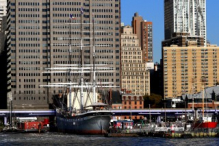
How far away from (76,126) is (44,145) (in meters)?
53.6

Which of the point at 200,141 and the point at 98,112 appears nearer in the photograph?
the point at 200,141

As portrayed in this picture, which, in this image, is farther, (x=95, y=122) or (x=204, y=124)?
(x=95, y=122)

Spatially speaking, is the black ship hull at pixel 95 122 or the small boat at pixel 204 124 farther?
the black ship hull at pixel 95 122

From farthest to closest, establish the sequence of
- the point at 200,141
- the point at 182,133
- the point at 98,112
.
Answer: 1. the point at 98,112
2. the point at 182,133
3. the point at 200,141

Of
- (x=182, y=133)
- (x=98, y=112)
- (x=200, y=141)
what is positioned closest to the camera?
(x=200, y=141)

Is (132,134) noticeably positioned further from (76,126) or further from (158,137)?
(76,126)

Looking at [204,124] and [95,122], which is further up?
[95,122]

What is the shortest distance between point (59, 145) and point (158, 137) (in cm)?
2733

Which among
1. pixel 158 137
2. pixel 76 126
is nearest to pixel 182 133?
pixel 158 137

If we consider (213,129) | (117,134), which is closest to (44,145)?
(117,134)

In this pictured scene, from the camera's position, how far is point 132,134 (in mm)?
166000

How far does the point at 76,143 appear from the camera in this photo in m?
148

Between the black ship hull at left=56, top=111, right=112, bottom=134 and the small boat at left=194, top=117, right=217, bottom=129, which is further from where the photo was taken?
the black ship hull at left=56, top=111, right=112, bottom=134

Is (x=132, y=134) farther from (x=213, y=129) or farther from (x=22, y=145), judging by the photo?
(x=22, y=145)
